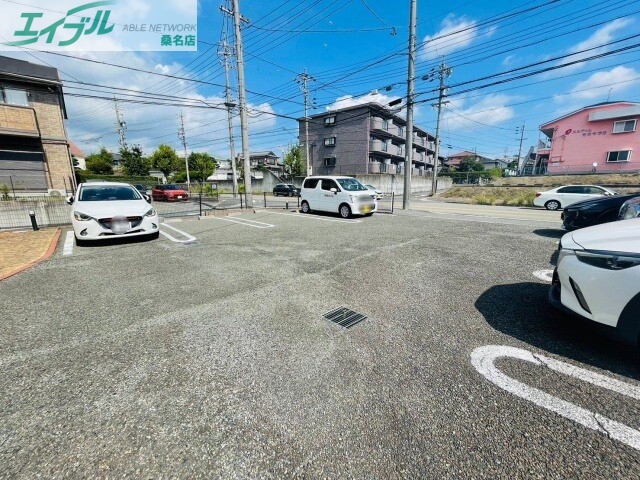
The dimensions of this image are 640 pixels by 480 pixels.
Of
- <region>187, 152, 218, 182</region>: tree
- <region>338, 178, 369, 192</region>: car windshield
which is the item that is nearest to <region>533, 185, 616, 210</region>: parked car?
<region>338, 178, 369, 192</region>: car windshield

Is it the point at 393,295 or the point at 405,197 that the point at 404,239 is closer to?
the point at 393,295

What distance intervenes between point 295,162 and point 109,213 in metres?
31.4

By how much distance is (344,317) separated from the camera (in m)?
3.14

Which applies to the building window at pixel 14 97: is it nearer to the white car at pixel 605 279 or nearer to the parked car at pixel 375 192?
the parked car at pixel 375 192

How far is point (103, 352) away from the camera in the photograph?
2459 millimetres

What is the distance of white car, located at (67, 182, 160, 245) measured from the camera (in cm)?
580

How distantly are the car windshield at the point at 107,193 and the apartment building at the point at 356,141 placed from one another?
24.8 m

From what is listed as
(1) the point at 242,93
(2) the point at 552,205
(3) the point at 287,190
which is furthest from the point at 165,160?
(2) the point at 552,205

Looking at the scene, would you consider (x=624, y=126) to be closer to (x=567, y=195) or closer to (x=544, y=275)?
(x=567, y=195)

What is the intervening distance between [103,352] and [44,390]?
47 cm

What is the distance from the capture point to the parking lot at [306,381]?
59.9 inches

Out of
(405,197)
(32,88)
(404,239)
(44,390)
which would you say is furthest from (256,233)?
(32,88)

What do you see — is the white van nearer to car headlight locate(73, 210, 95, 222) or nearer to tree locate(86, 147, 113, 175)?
car headlight locate(73, 210, 95, 222)

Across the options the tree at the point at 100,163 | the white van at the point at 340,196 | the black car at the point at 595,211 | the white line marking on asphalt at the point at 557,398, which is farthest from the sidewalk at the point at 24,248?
the tree at the point at 100,163
